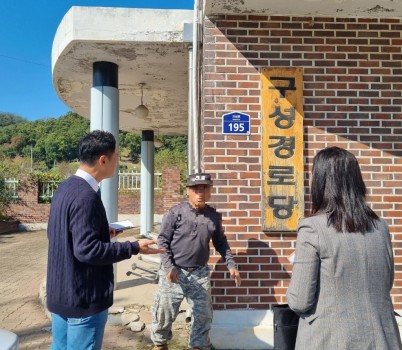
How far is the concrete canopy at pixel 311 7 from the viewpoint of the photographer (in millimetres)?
3701

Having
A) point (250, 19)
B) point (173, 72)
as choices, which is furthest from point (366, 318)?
point (173, 72)

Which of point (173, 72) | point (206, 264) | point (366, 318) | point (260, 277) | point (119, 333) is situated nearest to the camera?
point (366, 318)

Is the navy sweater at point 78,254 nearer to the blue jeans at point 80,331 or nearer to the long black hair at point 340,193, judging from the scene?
the blue jeans at point 80,331

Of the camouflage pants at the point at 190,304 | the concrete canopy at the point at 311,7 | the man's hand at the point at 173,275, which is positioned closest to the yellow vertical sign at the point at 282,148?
the concrete canopy at the point at 311,7

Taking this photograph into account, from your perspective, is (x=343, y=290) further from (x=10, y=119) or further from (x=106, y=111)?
(x=10, y=119)

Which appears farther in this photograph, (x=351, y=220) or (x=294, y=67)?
(x=294, y=67)

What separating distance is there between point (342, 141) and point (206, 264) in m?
1.80

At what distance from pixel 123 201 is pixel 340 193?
14995 millimetres

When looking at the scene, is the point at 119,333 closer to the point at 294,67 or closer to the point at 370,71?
the point at 294,67

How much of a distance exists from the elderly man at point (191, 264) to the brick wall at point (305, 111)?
15.4 inches

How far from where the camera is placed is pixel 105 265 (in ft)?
7.06

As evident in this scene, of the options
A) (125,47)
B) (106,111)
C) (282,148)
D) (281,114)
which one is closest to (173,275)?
(282,148)

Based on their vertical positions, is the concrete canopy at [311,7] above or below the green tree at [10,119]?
below

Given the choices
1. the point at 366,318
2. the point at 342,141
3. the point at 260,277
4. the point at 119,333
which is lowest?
the point at 119,333
